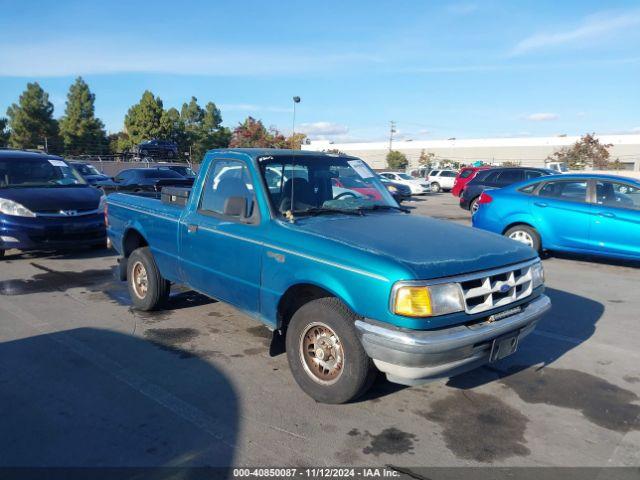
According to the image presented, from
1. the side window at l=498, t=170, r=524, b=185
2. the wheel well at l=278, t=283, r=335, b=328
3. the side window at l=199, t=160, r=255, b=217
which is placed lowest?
the wheel well at l=278, t=283, r=335, b=328

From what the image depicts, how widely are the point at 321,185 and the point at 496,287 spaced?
189 cm

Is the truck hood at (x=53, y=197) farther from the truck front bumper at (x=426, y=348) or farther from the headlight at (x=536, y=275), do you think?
the headlight at (x=536, y=275)

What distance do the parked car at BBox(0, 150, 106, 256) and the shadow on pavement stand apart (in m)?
3.79

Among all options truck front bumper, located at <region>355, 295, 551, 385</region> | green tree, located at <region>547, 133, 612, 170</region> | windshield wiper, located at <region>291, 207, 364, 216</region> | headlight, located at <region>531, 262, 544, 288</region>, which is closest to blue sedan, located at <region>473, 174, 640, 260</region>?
headlight, located at <region>531, 262, 544, 288</region>

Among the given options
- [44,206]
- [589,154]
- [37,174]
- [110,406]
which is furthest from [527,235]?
[589,154]

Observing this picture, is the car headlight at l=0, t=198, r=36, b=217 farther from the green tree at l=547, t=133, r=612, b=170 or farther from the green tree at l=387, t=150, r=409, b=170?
the green tree at l=387, t=150, r=409, b=170

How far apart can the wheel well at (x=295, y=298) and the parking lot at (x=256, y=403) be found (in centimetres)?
53

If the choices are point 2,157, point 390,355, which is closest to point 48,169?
point 2,157

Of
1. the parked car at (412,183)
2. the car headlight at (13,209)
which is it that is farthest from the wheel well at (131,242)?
the parked car at (412,183)

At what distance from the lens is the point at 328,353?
12.3 ft

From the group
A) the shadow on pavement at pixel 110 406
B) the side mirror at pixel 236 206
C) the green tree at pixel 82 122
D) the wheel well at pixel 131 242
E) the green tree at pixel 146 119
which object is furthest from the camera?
the green tree at pixel 146 119

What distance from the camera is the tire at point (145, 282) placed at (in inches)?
223

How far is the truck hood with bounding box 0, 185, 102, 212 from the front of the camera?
8.27 meters

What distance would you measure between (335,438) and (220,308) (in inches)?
121
